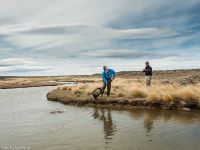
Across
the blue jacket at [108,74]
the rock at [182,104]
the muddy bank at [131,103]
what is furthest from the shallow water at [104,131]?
the blue jacket at [108,74]

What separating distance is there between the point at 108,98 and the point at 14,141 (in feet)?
37.6

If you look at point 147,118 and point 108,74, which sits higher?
point 108,74

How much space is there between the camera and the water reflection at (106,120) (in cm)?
1281

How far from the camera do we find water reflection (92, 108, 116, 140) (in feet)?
42.0

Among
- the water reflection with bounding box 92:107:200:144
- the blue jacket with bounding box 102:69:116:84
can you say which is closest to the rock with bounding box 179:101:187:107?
the water reflection with bounding box 92:107:200:144

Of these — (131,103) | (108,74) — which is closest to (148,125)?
(131,103)

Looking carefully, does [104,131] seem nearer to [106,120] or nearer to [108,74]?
[106,120]

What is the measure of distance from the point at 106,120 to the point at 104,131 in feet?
9.01

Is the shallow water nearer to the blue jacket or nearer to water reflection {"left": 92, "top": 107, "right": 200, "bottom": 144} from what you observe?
water reflection {"left": 92, "top": 107, "right": 200, "bottom": 144}

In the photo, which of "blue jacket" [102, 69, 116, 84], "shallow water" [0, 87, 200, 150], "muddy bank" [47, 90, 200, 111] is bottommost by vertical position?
"shallow water" [0, 87, 200, 150]

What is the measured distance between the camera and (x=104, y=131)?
13273 mm

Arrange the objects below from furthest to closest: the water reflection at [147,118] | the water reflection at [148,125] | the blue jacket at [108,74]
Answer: the blue jacket at [108,74]
the water reflection at [147,118]
the water reflection at [148,125]

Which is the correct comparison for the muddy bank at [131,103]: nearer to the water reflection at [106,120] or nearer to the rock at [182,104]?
the rock at [182,104]

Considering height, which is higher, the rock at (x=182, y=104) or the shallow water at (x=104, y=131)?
the rock at (x=182, y=104)
